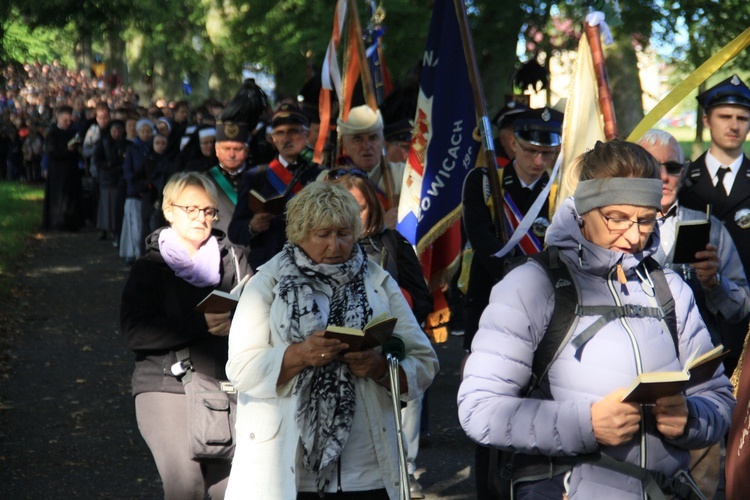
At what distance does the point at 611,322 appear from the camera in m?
3.48

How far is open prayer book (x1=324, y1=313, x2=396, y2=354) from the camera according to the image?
4.08 m

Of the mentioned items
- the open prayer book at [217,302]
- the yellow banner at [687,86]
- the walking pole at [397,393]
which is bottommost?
the walking pole at [397,393]

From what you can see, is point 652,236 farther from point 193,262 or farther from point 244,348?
point 193,262

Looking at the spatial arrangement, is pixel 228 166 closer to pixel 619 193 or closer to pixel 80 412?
pixel 80 412

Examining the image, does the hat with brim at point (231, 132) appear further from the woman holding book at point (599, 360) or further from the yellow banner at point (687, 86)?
the woman holding book at point (599, 360)

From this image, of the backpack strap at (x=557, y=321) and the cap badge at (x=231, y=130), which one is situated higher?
the cap badge at (x=231, y=130)

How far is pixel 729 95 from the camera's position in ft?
22.3

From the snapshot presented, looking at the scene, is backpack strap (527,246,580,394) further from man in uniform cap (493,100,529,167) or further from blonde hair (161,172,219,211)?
man in uniform cap (493,100,529,167)

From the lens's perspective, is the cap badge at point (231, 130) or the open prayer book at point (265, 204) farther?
the cap badge at point (231, 130)

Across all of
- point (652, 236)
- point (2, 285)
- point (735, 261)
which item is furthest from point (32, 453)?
point (2, 285)

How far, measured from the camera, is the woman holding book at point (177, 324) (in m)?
5.39

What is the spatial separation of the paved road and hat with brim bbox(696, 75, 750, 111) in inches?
107

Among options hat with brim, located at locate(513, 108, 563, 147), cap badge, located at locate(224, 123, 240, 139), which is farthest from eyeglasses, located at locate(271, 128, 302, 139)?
hat with brim, located at locate(513, 108, 563, 147)

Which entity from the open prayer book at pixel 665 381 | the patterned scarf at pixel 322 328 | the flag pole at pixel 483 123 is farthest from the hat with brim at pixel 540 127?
the open prayer book at pixel 665 381
